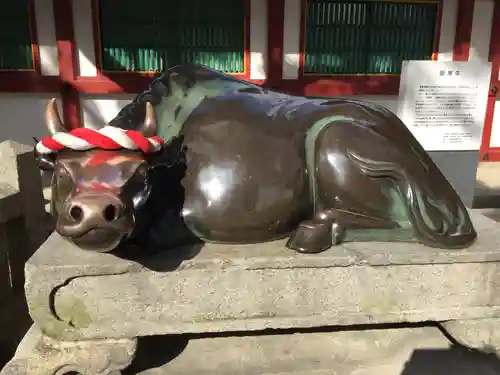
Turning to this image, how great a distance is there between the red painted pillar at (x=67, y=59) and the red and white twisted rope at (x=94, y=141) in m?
4.25

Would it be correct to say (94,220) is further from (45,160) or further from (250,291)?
(250,291)

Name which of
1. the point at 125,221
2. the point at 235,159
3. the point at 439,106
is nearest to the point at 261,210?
the point at 235,159

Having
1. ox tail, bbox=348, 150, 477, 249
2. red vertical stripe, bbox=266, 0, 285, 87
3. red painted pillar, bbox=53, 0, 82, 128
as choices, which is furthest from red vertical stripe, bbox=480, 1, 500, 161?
red painted pillar, bbox=53, 0, 82, 128

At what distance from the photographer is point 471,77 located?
3490 mm

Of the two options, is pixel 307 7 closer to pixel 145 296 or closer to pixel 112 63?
pixel 112 63

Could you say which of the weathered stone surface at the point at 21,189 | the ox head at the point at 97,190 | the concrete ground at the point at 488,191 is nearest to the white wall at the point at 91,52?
the concrete ground at the point at 488,191

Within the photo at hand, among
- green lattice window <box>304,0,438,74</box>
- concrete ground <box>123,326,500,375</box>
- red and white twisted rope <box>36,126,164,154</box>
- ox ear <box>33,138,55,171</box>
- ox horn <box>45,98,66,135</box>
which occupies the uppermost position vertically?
green lattice window <box>304,0,438,74</box>

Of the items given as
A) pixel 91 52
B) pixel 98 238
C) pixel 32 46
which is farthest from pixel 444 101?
pixel 32 46

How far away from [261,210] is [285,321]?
0.46m

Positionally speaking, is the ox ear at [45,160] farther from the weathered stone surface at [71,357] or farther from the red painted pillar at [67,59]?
the red painted pillar at [67,59]

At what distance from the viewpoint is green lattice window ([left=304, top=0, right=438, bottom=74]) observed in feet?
18.8

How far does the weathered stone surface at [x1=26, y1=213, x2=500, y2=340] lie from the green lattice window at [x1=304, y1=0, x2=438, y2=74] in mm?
4238

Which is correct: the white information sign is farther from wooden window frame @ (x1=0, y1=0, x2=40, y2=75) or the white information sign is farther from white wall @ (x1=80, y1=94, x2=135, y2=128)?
wooden window frame @ (x1=0, y1=0, x2=40, y2=75)

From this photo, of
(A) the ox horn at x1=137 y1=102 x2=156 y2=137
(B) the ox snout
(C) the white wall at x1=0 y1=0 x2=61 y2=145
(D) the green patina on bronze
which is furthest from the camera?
(C) the white wall at x1=0 y1=0 x2=61 y2=145
